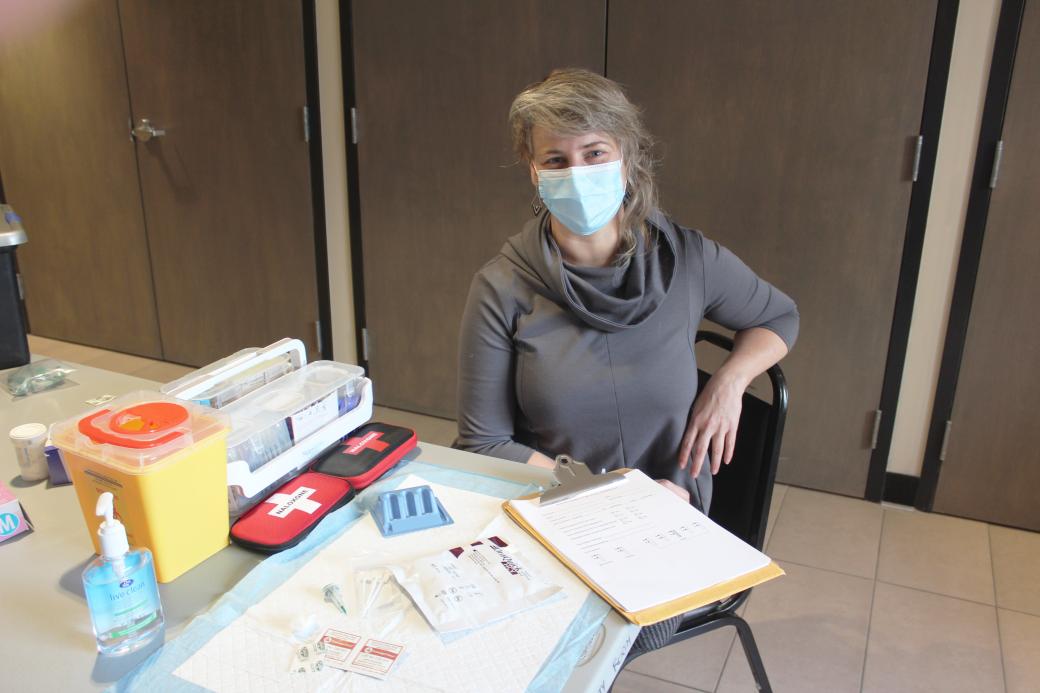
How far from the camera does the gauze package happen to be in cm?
80

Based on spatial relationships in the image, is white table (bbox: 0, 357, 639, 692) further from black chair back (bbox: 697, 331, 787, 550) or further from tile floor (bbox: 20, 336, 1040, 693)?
tile floor (bbox: 20, 336, 1040, 693)

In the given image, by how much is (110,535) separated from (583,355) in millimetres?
782

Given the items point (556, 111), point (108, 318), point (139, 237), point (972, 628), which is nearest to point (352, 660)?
point (556, 111)

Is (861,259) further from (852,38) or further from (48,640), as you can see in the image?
(48,640)

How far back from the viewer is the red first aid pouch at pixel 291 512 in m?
0.93

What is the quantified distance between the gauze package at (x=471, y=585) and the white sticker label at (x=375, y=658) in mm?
50

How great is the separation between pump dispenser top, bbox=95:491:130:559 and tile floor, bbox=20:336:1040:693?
3.96 ft

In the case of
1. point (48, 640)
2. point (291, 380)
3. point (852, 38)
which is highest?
point (852, 38)

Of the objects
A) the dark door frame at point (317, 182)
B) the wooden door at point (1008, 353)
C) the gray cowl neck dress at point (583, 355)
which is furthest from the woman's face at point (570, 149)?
the dark door frame at point (317, 182)

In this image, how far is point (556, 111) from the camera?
4.07ft

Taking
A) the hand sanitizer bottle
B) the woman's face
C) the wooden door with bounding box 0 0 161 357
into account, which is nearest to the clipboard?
the hand sanitizer bottle

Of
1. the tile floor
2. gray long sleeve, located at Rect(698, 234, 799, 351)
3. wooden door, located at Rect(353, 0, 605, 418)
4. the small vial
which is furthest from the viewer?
wooden door, located at Rect(353, 0, 605, 418)

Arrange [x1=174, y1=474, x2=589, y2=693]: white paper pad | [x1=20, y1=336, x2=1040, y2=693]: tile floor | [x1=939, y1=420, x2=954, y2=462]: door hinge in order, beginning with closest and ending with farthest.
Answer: [x1=174, y1=474, x2=589, y2=693]: white paper pad, [x1=20, y1=336, x2=1040, y2=693]: tile floor, [x1=939, y1=420, x2=954, y2=462]: door hinge

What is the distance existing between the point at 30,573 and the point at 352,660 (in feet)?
1.45
